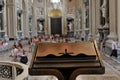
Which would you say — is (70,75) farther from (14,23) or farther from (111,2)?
(14,23)

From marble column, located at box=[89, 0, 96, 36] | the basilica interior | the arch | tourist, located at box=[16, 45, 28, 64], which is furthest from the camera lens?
the arch

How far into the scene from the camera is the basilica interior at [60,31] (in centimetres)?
456

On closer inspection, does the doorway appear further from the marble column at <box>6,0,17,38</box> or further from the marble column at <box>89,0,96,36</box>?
the marble column at <box>6,0,17,38</box>

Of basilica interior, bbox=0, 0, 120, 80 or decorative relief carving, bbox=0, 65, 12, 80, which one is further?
decorative relief carving, bbox=0, 65, 12, 80

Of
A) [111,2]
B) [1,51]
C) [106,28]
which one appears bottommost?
[1,51]

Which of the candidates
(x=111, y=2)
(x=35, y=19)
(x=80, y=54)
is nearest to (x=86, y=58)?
(x=80, y=54)

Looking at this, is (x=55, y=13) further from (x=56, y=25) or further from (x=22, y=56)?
(x=22, y=56)

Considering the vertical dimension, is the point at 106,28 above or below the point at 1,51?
above

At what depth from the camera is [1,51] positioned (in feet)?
66.2

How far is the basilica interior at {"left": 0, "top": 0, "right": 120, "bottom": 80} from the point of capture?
4.56 m

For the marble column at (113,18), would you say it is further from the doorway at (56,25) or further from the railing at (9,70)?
the doorway at (56,25)

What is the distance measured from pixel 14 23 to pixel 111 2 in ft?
39.4

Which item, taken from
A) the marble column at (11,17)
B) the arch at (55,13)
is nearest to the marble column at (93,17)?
the marble column at (11,17)

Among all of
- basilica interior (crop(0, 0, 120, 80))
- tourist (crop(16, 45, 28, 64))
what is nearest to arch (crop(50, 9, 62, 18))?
basilica interior (crop(0, 0, 120, 80))
